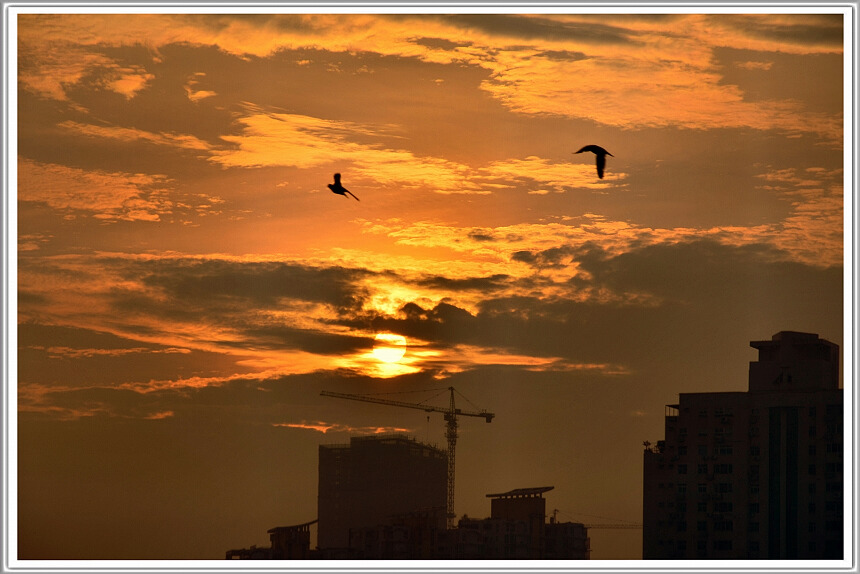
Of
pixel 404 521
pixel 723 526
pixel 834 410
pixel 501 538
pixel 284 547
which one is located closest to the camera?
pixel 834 410

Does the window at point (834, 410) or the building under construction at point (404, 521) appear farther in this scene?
the building under construction at point (404, 521)

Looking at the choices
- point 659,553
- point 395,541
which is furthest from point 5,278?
point 395,541

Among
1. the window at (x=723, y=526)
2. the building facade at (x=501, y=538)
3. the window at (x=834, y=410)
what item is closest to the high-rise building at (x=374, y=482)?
the building facade at (x=501, y=538)

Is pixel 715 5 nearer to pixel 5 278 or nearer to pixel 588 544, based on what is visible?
pixel 5 278

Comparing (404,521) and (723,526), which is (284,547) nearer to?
(404,521)

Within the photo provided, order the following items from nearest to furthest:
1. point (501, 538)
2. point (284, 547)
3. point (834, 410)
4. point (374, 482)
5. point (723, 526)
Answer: point (834, 410), point (723, 526), point (284, 547), point (501, 538), point (374, 482)

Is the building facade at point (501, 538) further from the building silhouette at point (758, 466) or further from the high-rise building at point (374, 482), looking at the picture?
the high-rise building at point (374, 482)

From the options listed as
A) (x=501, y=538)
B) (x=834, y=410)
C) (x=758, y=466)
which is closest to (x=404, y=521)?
(x=501, y=538)
